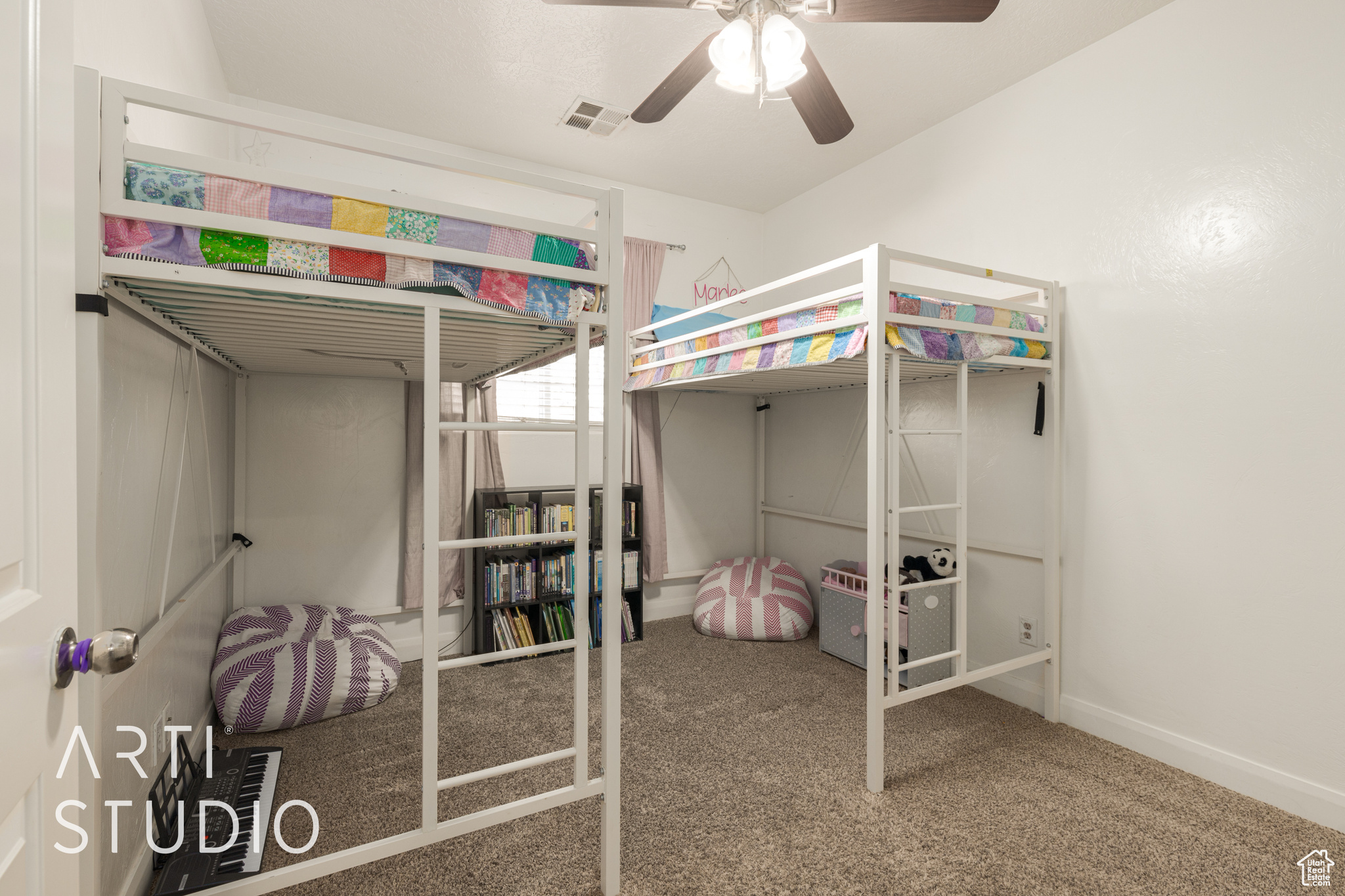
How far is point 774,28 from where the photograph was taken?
1.74 m

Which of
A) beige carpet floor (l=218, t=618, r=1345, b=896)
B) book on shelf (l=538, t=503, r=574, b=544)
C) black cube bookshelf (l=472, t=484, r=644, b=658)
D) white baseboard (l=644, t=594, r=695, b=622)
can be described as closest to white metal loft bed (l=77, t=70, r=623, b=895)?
beige carpet floor (l=218, t=618, r=1345, b=896)

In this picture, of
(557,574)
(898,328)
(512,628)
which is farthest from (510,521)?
(898,328)

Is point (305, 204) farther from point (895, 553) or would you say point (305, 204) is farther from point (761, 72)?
point (895, 553)

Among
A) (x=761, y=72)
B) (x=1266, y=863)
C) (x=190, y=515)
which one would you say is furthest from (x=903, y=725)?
(x=190, y=515)

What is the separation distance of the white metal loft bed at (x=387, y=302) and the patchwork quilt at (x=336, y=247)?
0.01 meters

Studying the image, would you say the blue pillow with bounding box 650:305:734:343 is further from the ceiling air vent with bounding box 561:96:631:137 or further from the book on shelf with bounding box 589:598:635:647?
the book on shelf with bounding box 589:598:635:647

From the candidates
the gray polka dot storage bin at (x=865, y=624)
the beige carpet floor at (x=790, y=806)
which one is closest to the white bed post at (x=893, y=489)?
the gray polka dot storage bin at (x=865, y=624)

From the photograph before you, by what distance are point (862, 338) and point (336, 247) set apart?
5.06 feet

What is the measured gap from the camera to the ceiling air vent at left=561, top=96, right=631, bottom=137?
2877 mm

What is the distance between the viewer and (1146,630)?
89.7 inches

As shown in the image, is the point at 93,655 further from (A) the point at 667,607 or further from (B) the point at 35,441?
(A) the point at 667,607

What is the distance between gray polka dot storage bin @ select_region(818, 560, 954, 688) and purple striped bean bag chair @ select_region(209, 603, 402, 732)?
2.10 meters

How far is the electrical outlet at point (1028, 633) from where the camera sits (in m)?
2.63

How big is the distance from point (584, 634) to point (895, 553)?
1.12m
